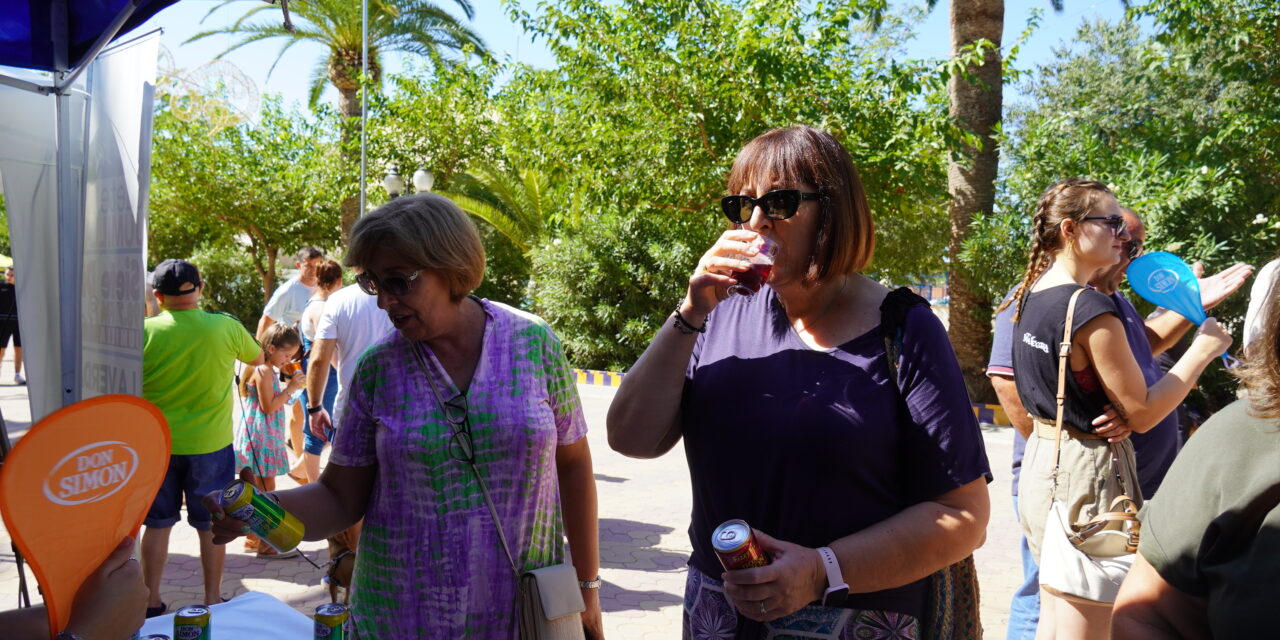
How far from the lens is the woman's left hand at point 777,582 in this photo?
158 centimetres

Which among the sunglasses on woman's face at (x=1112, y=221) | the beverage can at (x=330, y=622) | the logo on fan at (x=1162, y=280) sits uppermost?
the sunglasses on woman's face at (x=1112, y=221)

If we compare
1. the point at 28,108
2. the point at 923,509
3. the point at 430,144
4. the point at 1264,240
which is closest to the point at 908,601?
the point at 923,509

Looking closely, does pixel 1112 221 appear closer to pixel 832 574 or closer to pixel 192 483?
pixel 832 574

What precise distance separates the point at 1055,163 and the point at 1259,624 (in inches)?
433

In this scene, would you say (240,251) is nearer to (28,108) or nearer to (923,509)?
(28,108)

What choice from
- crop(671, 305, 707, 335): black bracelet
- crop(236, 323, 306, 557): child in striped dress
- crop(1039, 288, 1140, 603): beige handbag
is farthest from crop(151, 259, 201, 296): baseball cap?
crop(1039, 288, 1140, 603): beige handbag

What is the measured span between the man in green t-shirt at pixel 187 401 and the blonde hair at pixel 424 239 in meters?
2.57

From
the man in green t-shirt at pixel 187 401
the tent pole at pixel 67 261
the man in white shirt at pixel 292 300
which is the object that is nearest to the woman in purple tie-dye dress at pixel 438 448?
the tent pole at pixel 67 261

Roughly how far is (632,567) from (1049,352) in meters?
3.45

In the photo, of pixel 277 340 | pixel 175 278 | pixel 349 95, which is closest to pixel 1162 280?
pixel 175 278

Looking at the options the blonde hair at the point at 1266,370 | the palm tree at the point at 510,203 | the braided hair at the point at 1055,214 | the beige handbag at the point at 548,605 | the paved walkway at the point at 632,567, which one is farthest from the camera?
the palm tree at the point at 510,203

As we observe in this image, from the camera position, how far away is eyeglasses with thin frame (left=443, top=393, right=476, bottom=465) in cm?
227

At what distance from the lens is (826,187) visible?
187 cm

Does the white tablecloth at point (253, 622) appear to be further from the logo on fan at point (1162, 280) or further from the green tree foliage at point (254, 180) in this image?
the green tree foliage at point (254, 180)
